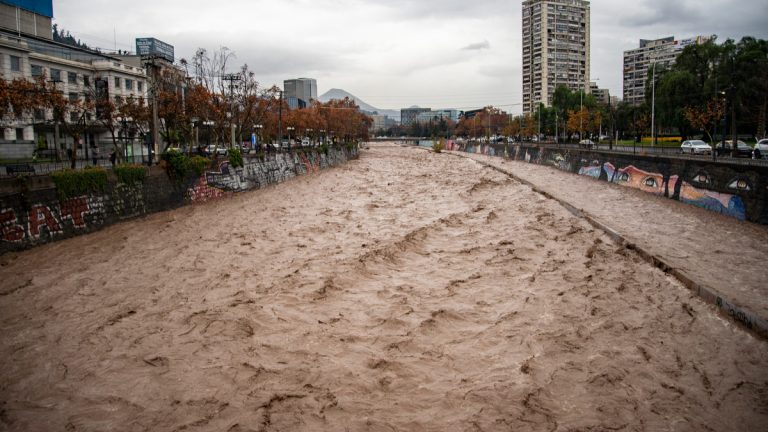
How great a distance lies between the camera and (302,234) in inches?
678

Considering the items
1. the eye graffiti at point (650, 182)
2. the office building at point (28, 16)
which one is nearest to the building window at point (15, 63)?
the office building at point (28, 16)

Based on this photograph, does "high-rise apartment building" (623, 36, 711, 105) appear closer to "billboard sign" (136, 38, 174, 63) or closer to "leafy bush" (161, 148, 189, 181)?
"billboard sign" (136, 38, 174, 63)

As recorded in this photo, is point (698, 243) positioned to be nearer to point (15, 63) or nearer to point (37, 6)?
point (15, 63)

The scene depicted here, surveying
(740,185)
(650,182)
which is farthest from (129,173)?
(650,182)

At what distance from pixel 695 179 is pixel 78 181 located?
78.1ft

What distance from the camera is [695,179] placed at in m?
21.2

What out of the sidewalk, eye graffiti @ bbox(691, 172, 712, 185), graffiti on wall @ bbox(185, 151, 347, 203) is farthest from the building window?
eye graffiti @ bbox(691, 172, 712, 185)

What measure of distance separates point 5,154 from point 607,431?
1692 inches

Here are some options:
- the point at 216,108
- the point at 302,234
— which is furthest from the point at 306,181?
the point at 302,234

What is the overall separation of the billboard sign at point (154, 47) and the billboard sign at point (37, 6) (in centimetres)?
1264

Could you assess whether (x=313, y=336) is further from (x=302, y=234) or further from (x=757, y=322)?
(x=302, y=234)

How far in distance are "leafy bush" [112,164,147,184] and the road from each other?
217 inches

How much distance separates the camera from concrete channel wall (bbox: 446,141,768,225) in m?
17.1

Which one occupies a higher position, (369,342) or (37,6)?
(37,6)
